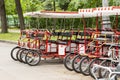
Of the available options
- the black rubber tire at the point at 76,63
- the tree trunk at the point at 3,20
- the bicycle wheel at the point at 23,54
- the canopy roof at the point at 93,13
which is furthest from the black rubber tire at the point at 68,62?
the tree trunk at the point at 3,20

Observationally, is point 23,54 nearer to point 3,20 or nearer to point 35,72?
point 35,72

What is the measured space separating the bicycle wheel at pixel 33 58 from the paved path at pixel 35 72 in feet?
0.61

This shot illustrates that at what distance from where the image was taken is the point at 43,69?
515 inches

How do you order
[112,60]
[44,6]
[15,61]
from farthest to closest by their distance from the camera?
[44,6], [15,61], [112,60]

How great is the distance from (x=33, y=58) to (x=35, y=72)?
1.52 metres

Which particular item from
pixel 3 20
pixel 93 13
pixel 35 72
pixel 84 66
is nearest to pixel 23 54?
pixel 35 72

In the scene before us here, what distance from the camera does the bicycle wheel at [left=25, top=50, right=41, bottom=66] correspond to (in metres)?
13.9

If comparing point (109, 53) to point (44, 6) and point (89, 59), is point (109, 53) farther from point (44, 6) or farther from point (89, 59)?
point (44, 6)

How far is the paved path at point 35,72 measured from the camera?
11.4m

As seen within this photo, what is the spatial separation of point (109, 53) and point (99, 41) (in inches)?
45.9

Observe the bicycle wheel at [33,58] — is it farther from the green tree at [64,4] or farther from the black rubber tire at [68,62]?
the green tree at [64,4]

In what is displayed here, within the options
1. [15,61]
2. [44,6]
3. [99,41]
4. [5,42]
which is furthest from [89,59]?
[44,6]

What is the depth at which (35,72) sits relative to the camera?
40.9ft

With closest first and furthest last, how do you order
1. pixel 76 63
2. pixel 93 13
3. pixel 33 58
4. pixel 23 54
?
pixel 76 63 → pixel 93 13 → pixel 33 58 → pixel 23 54
